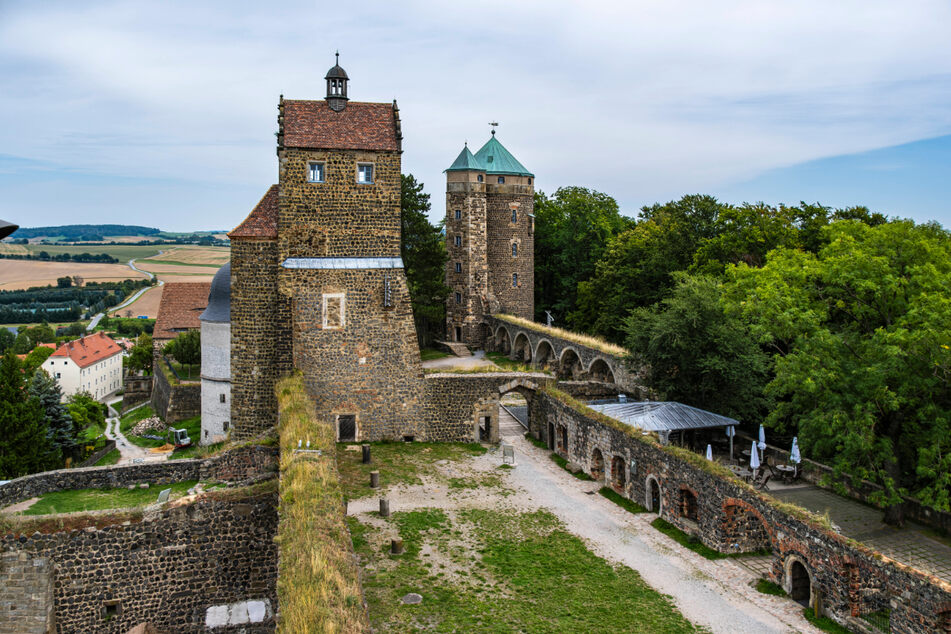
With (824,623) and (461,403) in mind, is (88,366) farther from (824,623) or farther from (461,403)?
(824,623)

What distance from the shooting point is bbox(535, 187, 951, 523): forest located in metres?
16.9

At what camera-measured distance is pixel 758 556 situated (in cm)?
1545

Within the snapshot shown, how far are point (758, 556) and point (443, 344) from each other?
30.7m

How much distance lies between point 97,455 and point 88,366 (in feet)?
116

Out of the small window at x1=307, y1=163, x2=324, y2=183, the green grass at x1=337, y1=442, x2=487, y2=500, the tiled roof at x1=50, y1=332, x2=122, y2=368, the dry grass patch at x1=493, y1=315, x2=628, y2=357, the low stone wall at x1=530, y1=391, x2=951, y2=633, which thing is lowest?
the tiled roof at x1=50, y1=332, x2=122, y2=368

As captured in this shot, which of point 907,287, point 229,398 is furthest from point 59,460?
point 907,287

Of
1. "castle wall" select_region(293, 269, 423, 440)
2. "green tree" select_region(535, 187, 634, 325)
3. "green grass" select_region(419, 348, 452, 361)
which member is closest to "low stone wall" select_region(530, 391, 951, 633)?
"castle wall" select_region(293, 269, 423, 440)

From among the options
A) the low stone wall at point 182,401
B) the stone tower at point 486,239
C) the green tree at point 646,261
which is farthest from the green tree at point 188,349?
the green tree at point 646,261

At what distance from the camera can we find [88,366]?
200 ft

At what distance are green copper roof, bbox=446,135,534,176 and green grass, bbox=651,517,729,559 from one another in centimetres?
3025

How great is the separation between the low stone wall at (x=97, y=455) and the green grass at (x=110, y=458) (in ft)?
0.55

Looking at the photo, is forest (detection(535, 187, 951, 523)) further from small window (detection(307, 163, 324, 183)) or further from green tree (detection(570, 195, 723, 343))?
small window (detection(307, 163, 324, 183))

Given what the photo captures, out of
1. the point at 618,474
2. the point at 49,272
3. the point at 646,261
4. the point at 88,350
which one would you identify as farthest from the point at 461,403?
the point at 49,272

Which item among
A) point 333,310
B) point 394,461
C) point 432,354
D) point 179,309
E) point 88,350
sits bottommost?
point 88,350
